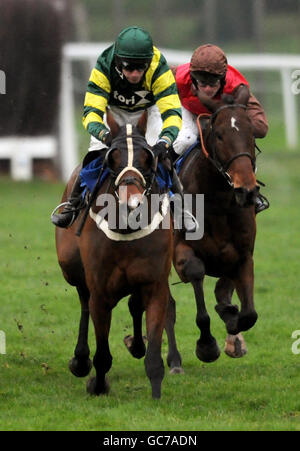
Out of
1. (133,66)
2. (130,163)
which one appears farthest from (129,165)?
(133,66)

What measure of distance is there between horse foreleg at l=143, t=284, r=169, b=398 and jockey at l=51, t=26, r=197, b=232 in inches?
28.9

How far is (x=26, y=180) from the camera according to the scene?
18.2 metres

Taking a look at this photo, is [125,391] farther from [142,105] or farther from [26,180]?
[26,180]

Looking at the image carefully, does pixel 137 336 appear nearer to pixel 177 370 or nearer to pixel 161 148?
pixel 177 370

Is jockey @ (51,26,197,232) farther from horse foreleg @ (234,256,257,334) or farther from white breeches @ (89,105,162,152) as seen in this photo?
horse foreleg @ (234,256,257,334)

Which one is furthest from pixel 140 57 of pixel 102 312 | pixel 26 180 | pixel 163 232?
pixel 26 180

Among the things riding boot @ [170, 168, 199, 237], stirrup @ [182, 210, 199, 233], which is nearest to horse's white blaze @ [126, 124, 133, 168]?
riding boot @ [170, 168, 199, 237]

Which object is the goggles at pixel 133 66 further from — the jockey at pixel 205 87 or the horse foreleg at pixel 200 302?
the horse foreleg at pixel 200 302

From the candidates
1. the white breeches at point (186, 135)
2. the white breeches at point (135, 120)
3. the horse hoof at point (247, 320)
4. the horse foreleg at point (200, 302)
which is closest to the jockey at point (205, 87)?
the white breeches at point (186, 135)

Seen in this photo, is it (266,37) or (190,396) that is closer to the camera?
(190,396)

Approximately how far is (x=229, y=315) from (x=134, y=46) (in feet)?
7.02

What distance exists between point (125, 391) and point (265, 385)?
87 cm

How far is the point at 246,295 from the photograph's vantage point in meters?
6.68
